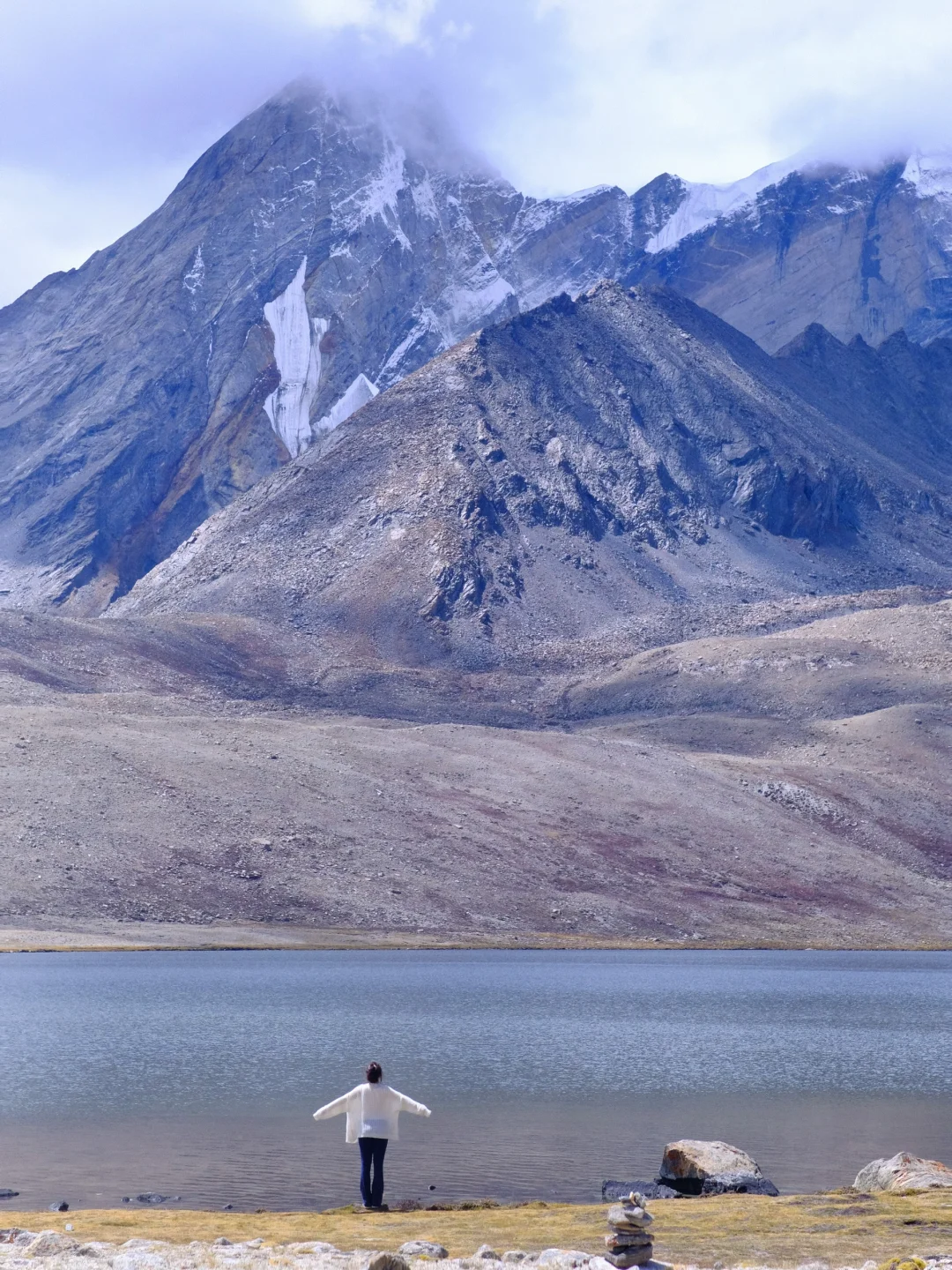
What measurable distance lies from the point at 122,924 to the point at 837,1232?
85.8m

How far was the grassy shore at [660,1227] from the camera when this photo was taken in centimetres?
2500

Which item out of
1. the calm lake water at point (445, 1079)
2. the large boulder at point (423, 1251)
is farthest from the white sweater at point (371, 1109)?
the calm lake water at point (445, 1079)

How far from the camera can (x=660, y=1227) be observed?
88.2ft

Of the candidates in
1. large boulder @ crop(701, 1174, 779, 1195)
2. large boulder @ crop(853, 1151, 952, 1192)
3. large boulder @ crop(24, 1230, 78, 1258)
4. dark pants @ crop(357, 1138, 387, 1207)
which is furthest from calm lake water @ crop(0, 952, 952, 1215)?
large boulder @ crop(24, 1230, 78, 1258)

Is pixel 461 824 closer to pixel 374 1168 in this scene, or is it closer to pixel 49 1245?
pixel 374 1168

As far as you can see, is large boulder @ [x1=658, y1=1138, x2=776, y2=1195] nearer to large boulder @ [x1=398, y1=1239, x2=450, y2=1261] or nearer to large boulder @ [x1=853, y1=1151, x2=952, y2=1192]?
large boulder @ [x1=853, y1=1151, x2=952, y2=1192]

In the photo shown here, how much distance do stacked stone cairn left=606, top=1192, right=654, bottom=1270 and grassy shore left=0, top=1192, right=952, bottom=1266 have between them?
52.1 inches

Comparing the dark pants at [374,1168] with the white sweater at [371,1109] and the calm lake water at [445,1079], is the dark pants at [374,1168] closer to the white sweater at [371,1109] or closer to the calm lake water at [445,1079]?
the white sweater at [371,1109]

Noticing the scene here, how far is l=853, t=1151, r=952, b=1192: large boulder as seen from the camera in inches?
1211

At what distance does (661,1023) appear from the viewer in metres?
65.2

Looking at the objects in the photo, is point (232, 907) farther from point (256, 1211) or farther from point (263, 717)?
point (256, 1211)

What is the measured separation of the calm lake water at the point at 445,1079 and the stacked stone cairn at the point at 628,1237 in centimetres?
938

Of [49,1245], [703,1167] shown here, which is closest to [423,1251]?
[49,1245]

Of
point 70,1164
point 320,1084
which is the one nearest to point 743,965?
point 320,1084
